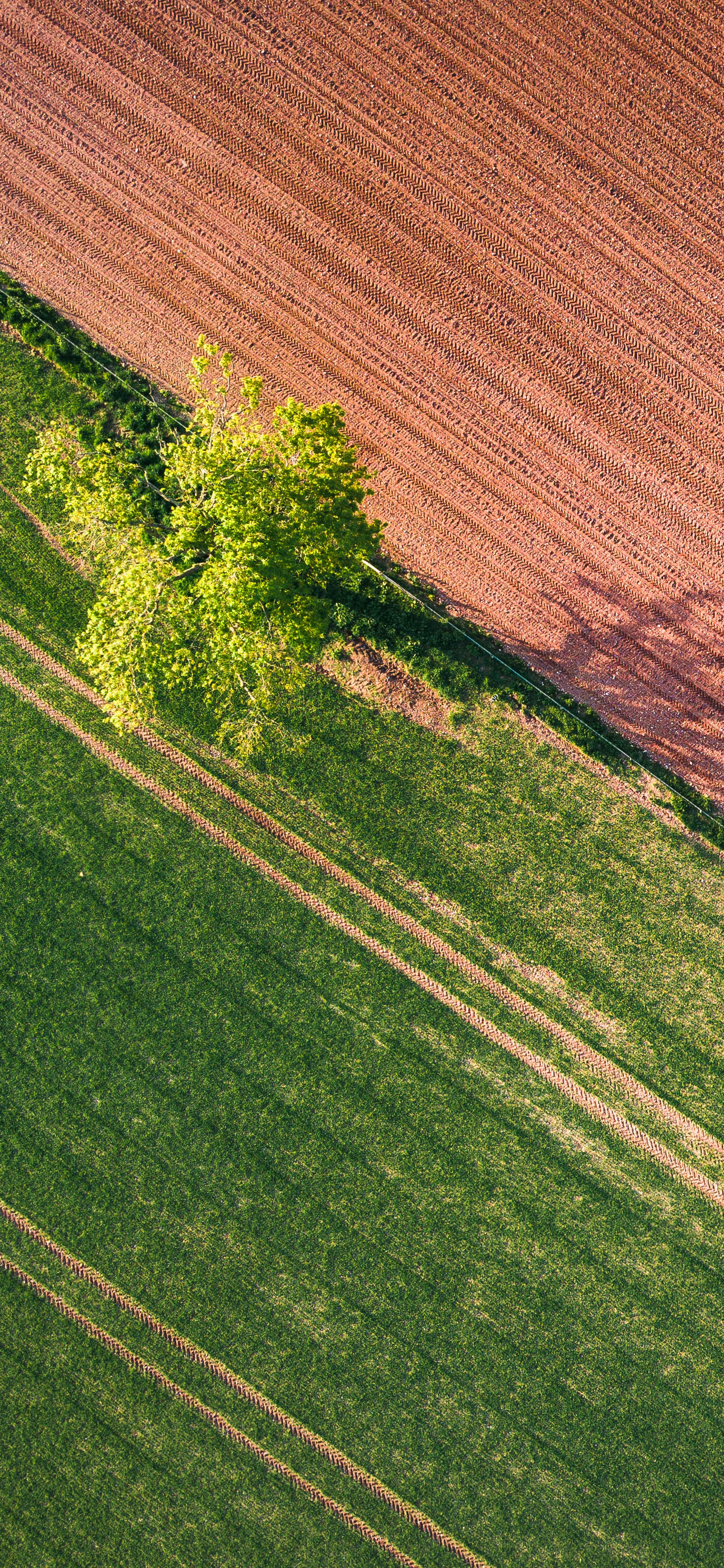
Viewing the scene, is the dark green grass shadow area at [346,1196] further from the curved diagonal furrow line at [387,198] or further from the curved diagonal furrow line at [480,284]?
the curved diagonal furrow line at [387,198]

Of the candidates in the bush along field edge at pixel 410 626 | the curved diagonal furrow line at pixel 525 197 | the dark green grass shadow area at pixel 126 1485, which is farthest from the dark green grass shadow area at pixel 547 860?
the dark green grass shadow area at pixel 126 1485

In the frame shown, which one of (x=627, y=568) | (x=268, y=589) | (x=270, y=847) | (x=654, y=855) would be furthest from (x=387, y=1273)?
(x=627, y=568)

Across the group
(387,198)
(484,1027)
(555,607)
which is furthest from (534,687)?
(387,198)

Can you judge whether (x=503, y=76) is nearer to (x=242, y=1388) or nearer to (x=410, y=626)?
(x=410, y=626)

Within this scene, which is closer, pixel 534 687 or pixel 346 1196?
pixel 346 1196

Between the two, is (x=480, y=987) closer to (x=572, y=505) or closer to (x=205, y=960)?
→ (x=205, y=960)

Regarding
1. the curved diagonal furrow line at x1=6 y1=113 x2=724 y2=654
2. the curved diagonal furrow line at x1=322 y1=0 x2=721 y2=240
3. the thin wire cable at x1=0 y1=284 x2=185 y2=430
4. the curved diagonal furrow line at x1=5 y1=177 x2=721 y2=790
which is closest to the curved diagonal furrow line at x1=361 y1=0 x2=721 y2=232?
the curved diagonal furrow line at x1=322 y1=0 x2=721 y2=240
